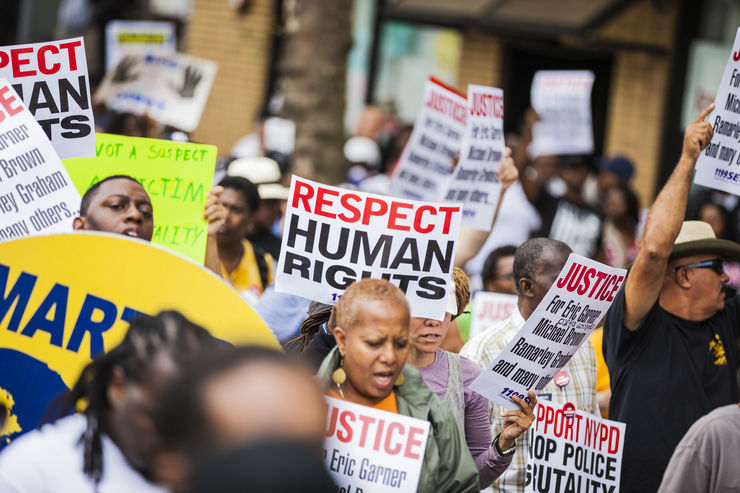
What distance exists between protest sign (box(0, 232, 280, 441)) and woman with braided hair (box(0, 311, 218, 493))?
483 mm

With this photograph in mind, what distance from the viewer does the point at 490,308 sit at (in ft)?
20.3

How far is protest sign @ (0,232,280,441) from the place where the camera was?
3.22 m

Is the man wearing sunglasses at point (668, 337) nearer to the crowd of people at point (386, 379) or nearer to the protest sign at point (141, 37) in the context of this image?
Answer: the crowd of people at point (386, 379)

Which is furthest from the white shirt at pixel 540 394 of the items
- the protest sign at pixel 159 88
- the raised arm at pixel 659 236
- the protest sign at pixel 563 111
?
the protest sign at pixel 563 111

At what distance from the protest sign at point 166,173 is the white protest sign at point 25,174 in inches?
20.4

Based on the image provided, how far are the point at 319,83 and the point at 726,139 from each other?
5955mm

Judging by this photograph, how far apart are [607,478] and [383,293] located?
1.61 m

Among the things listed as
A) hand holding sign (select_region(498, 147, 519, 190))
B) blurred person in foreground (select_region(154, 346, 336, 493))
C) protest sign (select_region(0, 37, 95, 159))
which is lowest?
blurred person in foreground (select_region(154, 346, 336, 493))

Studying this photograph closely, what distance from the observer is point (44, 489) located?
257cm

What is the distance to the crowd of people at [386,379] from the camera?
173 centimetres

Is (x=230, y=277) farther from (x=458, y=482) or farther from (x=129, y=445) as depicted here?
(x=129, y=445)

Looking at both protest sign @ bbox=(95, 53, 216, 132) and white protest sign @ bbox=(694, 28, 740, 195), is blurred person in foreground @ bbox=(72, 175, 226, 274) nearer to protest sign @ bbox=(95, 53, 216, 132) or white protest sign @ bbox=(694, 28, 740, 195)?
white protest sign @ bbox=(694, 28, 740, 195)

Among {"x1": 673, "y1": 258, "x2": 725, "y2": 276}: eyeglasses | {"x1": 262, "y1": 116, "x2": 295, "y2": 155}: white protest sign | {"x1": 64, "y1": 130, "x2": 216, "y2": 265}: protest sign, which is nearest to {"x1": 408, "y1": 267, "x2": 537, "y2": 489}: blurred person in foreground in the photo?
{"x1": 673, "y1": 258, "x2": 725, "y2": 276}: eyeglasses

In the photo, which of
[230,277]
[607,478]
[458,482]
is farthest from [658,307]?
[230,277]
